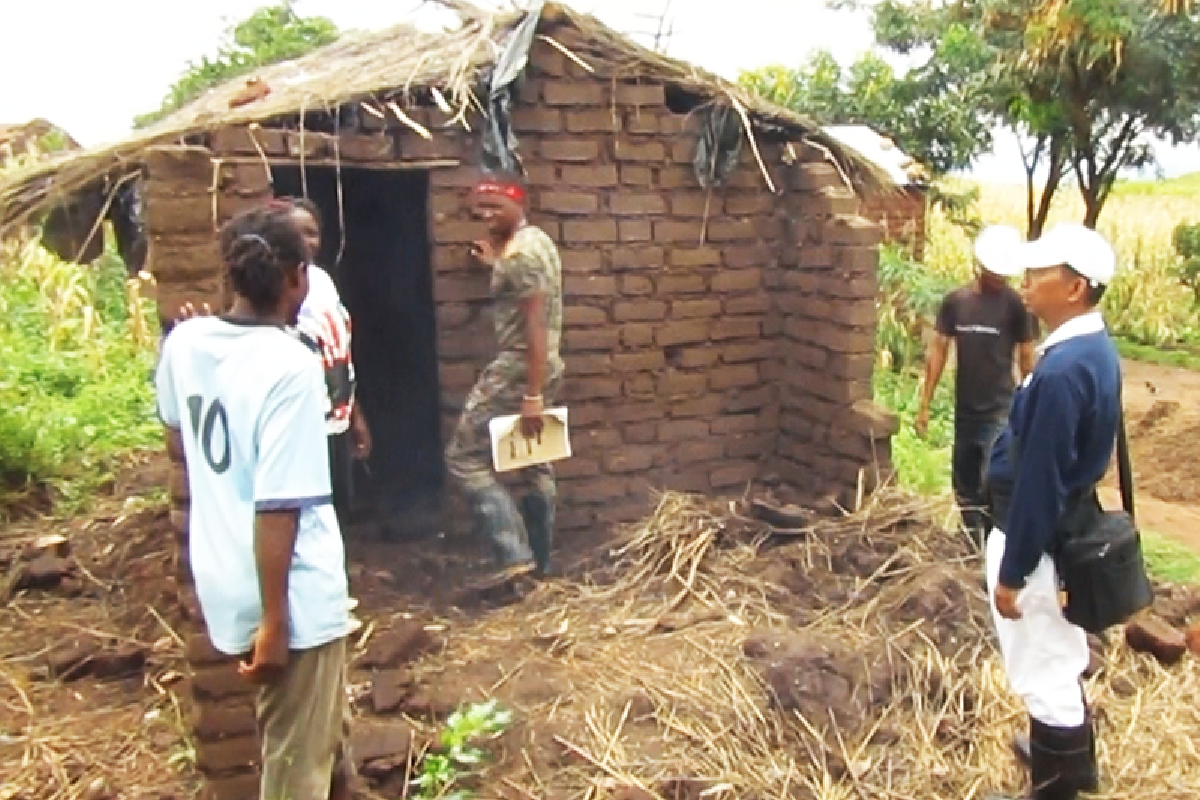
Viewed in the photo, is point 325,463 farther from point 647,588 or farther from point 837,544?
point 837,544

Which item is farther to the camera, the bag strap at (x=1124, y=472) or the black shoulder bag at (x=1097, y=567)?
the bag strap at (x=1124, y=472)

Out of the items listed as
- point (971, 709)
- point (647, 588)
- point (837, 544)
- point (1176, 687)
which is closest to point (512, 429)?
point (647, 588)

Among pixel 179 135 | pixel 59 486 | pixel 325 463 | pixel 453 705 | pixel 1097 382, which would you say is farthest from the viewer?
pixel 59 486

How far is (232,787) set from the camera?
3695 mm

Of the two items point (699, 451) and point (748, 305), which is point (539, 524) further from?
point (748, 305)

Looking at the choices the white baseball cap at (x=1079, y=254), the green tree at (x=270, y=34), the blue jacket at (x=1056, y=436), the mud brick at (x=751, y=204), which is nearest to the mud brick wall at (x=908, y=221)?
the green tree at (x=270, y=34)

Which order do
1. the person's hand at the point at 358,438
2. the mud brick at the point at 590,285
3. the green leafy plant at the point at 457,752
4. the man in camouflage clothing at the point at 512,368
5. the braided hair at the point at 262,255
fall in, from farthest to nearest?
the mud brick at the point at 590,285 → the person's hand at the point at 358,438 → the man in camouflage clothing at the point at 512,368 → the green leafy plant at the point at 457,752 → the braided hair at the point at 262,255

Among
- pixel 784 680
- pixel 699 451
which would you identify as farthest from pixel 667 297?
pixel 784 680

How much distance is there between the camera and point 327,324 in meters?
4.42

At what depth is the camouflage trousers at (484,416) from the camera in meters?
5.14

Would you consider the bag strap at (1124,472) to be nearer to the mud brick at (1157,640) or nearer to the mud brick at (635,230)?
the mud brick at (1157,640)

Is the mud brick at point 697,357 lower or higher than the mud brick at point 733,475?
higher

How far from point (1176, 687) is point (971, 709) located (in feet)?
2.93

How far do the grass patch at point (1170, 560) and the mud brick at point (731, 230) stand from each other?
8.40 ft
